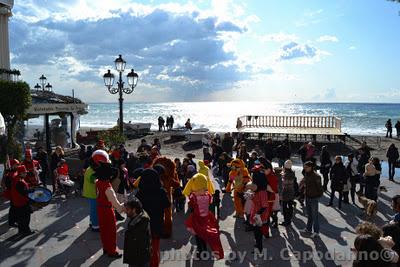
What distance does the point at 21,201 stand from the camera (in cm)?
796

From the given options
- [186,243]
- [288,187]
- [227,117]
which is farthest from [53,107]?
[227,117]

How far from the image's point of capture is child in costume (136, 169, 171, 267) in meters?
6.14

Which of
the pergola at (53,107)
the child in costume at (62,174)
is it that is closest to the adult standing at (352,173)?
the child in costume at (62,174)

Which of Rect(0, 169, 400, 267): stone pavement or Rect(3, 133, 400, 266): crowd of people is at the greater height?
Rect(3, 133, 400, 266): crowd of people

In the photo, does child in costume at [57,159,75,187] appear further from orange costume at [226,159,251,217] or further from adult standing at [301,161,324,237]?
adult standing at [301,161,324,237]

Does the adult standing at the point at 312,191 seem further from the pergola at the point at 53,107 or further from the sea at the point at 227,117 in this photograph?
the sea at the point at 227,117

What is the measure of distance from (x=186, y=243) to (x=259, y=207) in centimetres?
169

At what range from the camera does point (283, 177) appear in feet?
29.3

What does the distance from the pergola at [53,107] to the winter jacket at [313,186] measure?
11470 millimetres

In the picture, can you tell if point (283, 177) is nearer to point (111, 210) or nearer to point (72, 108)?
point (111, 210)

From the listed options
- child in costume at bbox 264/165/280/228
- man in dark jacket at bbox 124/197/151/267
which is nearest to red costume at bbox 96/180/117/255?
man in dark jacket at bbox 124/197/151/267

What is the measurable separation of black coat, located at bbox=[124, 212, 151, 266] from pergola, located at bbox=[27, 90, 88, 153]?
464 inches

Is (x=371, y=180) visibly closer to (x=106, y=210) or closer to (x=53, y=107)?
(x=106, y=210)

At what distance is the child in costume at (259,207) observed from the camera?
7027mm
